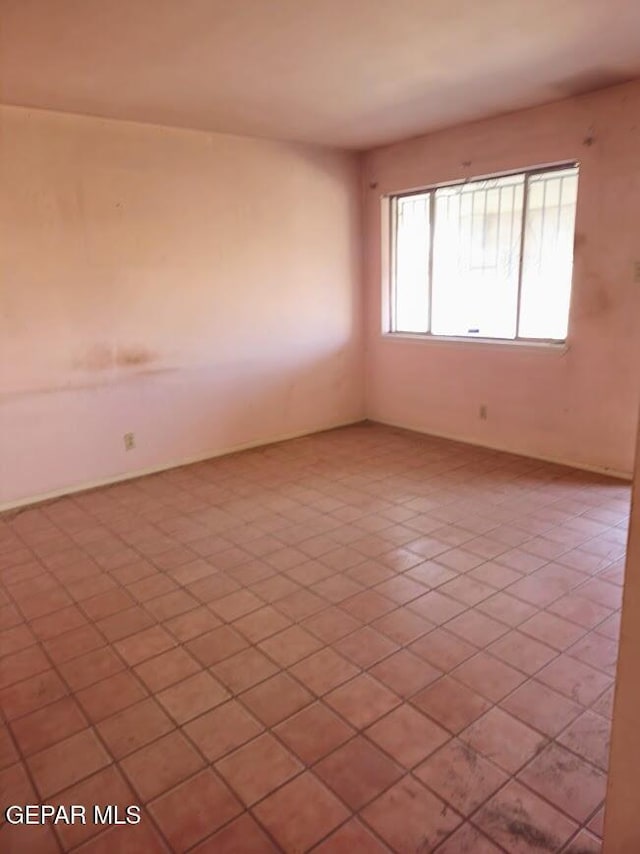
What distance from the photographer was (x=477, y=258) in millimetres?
4570

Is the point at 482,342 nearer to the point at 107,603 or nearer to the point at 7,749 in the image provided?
the point at 107,603

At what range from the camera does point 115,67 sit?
9.29ft

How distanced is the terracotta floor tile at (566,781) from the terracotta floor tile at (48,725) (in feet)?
4.52

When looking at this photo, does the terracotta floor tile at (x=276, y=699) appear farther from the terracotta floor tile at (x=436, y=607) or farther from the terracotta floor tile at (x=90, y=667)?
the terracotta floor tile at (x=436, y=607)

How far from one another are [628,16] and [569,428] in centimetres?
242

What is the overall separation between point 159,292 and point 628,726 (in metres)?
3.78

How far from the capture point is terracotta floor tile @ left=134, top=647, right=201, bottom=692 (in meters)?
2.05

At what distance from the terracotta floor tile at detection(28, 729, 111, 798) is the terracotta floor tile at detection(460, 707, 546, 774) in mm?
1099

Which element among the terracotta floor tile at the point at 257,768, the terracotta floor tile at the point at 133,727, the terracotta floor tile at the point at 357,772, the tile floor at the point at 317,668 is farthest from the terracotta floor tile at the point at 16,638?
the terracotta floor tile at the point at 357,772

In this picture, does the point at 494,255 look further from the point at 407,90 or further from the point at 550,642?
the point at 550,642

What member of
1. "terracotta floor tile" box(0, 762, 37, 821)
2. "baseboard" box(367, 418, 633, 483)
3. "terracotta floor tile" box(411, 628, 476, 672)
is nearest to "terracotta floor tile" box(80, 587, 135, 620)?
"terracotta floor tile" box(0, 762, 37, 821)

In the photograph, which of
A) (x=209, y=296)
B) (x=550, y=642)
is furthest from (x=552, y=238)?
(x=550, y=642)

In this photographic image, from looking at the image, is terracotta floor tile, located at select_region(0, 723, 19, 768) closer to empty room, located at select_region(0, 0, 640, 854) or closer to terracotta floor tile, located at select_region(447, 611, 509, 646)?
empty room, located at select_region(0, 0, 640, 854)

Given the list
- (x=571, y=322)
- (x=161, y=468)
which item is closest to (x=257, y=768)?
(x=161, y=468)
